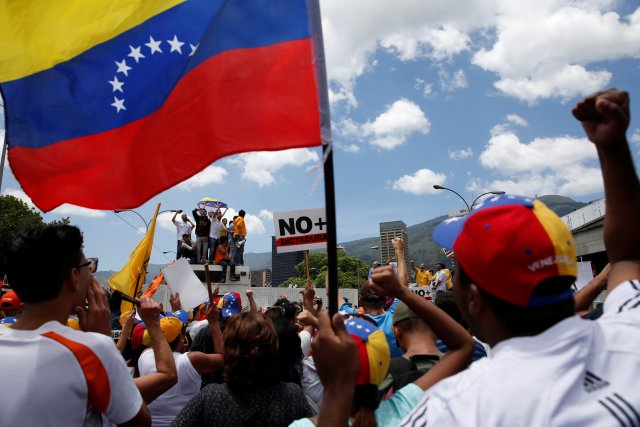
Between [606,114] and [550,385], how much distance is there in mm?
1036

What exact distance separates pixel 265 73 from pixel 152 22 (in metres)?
0.97

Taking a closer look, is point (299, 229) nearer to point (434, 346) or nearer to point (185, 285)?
point (185, 285)

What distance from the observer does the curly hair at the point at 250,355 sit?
2.65m

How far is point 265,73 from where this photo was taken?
8.87ft

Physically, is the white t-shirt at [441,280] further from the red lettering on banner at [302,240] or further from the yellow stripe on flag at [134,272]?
the yellow stripe on flag at [134,272]

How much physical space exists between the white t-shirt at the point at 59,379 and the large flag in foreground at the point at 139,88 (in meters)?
1.21

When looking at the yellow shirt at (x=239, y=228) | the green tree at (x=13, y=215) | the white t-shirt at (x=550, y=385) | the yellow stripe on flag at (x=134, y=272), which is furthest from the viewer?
the green tree at (x=13, y=215)

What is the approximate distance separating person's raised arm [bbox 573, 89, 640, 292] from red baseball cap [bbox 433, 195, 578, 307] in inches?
19.0

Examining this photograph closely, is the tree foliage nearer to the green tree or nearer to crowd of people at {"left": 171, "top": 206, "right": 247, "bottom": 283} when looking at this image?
the green tree

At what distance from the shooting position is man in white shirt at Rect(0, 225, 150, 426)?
196 cm

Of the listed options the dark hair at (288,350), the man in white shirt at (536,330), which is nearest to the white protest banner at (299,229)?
the dark hair at (288,350)

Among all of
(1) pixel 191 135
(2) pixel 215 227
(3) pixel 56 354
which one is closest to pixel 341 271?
(2) pixel 215 227

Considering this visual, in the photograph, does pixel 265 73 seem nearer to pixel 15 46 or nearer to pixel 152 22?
pixel 152 22

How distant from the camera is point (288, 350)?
3707 mm
